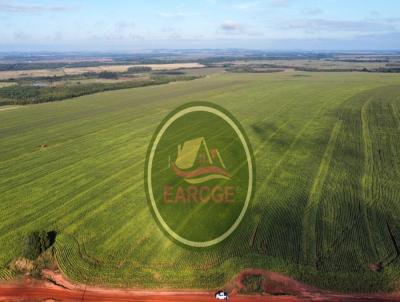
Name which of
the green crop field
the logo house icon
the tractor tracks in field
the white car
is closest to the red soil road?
the white car

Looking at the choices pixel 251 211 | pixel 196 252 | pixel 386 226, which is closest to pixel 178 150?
pixel 251 211

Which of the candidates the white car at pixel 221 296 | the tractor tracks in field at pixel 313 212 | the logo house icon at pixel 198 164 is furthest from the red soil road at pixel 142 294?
the logo house icon at pixel 198 164

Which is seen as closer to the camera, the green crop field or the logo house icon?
the green crop field

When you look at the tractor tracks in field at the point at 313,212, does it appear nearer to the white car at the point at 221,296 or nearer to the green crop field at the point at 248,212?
the green crop field at the point at 248,212

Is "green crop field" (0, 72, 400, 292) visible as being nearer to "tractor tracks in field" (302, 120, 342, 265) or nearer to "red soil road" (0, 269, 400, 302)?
"tractor tracks in field" (302, 120, 342, 265)

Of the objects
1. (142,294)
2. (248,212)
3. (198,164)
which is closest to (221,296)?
(142,294)

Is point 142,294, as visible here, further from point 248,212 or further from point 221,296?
point 248,212
